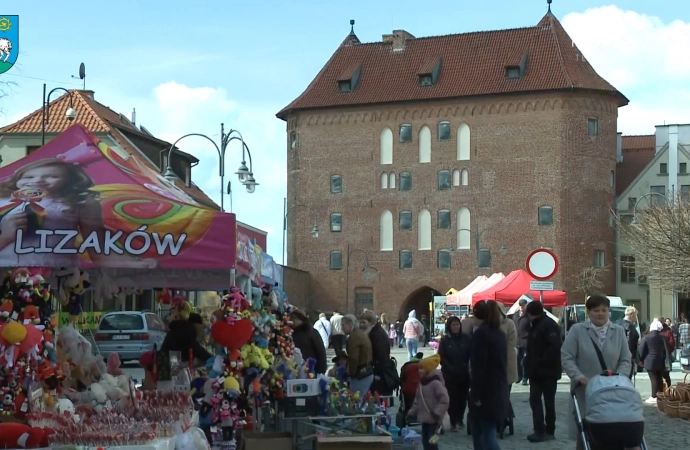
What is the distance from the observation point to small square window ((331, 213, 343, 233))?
2965 inches

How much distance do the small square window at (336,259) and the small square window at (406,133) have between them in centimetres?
856

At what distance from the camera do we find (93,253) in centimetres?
962

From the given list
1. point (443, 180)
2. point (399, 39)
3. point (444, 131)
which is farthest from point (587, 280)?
point (399, 39)

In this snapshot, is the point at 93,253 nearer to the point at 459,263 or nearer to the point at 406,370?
the point at 406,370

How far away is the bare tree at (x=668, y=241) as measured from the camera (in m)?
38.2

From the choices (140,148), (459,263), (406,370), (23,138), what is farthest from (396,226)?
(406,370)

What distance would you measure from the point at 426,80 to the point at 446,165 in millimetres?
6099

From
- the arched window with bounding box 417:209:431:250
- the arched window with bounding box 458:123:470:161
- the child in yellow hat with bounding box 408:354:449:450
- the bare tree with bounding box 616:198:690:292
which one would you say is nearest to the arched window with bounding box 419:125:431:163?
the arched window with bounding box 458:123:470:161

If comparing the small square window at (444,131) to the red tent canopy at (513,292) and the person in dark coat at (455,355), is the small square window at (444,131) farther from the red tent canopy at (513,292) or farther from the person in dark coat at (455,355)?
the person in dark coat at (455,355)

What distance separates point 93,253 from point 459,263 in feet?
209

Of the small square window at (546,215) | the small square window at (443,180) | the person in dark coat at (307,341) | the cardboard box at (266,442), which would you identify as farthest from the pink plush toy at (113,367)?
the small square window at (443,180)

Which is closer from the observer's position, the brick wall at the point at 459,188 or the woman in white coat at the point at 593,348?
the woman in white coat at the point at 593,348

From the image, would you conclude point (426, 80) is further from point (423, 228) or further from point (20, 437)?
point (20, 437)

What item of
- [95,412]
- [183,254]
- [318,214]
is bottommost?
[95,412]
